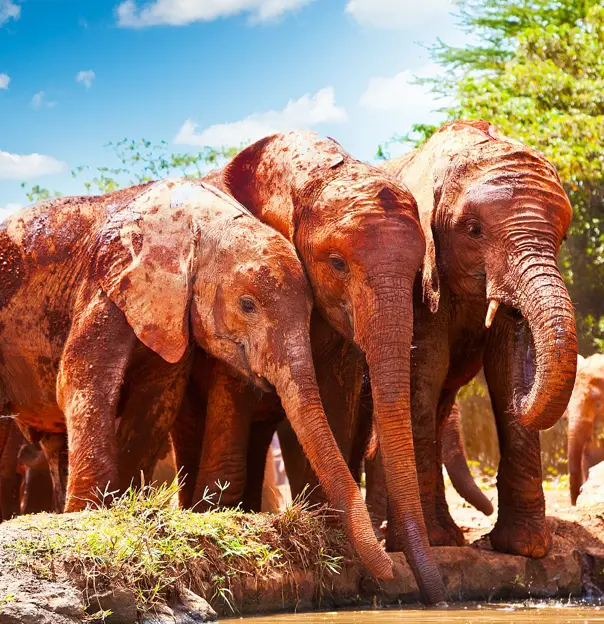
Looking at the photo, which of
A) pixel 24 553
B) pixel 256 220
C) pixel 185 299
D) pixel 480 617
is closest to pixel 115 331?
pixel 185 299

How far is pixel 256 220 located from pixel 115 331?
1.13 m

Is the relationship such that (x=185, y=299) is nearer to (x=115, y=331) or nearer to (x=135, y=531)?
(x=115, y=331)

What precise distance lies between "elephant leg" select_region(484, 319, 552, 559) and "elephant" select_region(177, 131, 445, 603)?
3.06 feet

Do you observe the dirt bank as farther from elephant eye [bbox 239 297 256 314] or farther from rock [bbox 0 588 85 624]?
elephant eye [bbox 239 297 256 314]

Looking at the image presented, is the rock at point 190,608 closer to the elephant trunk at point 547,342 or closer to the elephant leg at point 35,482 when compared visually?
the elephant trunk at point 547,342

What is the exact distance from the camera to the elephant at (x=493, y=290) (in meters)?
8.10

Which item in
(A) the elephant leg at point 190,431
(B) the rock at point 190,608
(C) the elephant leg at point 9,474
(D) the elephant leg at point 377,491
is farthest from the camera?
(C) the elephant leg at point 9,474

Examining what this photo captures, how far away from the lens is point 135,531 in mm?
6469

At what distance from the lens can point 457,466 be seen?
12.3 m

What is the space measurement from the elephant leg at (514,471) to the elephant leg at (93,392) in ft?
8.14

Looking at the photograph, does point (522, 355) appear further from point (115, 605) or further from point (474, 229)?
point (115, 605)

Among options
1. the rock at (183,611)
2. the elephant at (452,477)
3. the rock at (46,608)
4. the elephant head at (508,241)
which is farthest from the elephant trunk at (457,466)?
the rock at (46,608)

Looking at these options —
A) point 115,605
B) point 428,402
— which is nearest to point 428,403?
point 428,402

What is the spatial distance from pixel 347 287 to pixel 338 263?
0.16 m
